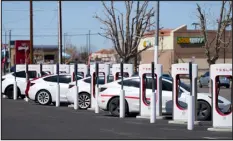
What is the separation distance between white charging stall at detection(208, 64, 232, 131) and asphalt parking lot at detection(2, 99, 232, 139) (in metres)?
0.41

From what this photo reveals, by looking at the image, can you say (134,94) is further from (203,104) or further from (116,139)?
(116,139)

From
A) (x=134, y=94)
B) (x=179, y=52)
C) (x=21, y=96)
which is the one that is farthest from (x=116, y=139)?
(x=179, y=52)

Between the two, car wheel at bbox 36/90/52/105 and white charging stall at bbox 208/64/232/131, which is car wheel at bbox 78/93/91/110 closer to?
car wheel at bbox 36/90/52/105

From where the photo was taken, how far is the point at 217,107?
1450 centimetres

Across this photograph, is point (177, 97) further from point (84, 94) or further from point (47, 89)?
point (47, 89)

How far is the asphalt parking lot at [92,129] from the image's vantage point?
1232 cm

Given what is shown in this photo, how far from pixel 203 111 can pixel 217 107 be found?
235 centimetres

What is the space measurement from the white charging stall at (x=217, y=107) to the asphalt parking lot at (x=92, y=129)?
1.36ft

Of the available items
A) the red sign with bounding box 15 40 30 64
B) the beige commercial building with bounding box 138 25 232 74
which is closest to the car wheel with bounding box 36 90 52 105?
the red sign with bounding box 15 40 30 64

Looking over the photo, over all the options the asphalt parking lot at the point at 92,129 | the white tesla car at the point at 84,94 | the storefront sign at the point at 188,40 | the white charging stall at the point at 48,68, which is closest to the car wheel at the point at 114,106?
the asphalt parking lot at the point at 92,129

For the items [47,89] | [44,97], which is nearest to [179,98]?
[47,89]

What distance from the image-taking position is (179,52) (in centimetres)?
7219

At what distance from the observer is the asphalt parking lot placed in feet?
40.4

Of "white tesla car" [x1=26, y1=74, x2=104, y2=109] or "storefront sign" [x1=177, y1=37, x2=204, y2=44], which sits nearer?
"white tesla car" [x1=26, y1=74, x2=104, y2=109]
